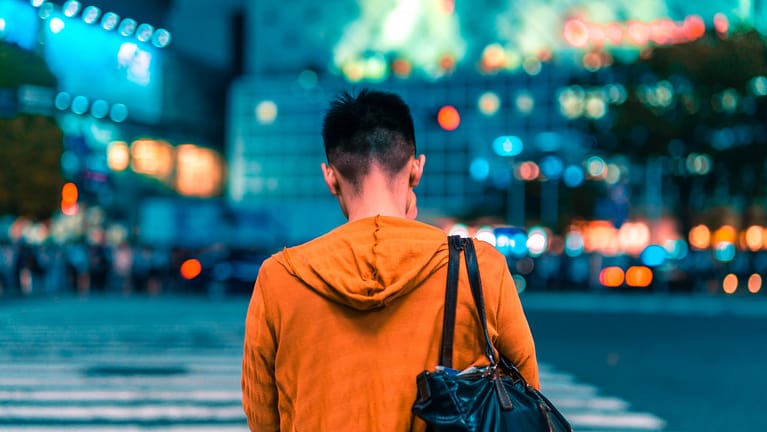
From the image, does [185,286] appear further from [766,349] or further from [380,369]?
Answer: [380,369]

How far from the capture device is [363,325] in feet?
7.37

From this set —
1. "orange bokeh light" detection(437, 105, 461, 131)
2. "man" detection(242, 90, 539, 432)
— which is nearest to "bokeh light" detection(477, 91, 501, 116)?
"orange bokeh light" detection(437, 105, 461, 131)

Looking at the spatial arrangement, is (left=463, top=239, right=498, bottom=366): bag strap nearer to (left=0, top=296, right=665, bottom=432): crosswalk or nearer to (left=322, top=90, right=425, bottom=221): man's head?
(left=322, top=90, right=425, bottom=221): man's head

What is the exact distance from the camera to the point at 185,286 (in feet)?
105

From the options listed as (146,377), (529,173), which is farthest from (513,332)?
(529,173)

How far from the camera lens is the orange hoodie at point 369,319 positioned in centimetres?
223

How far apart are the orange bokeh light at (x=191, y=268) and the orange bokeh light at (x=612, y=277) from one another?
41.4 ft

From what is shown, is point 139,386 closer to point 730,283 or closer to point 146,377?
point 146,377

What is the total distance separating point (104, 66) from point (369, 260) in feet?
120

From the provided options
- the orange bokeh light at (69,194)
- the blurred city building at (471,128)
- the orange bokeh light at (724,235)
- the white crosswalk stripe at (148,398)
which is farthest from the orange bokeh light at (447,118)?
the orange bokeh light at (724,235)

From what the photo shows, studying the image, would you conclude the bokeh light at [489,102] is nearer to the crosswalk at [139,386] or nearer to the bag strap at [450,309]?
the crosswalk at [139,386]

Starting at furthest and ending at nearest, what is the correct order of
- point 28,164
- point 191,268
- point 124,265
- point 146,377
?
1. point 28,164
2. point 124,265
3. point 191,268
4. point 146,377

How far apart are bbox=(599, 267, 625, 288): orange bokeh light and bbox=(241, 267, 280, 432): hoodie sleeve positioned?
1198 inches

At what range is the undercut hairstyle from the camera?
94.5 inches
